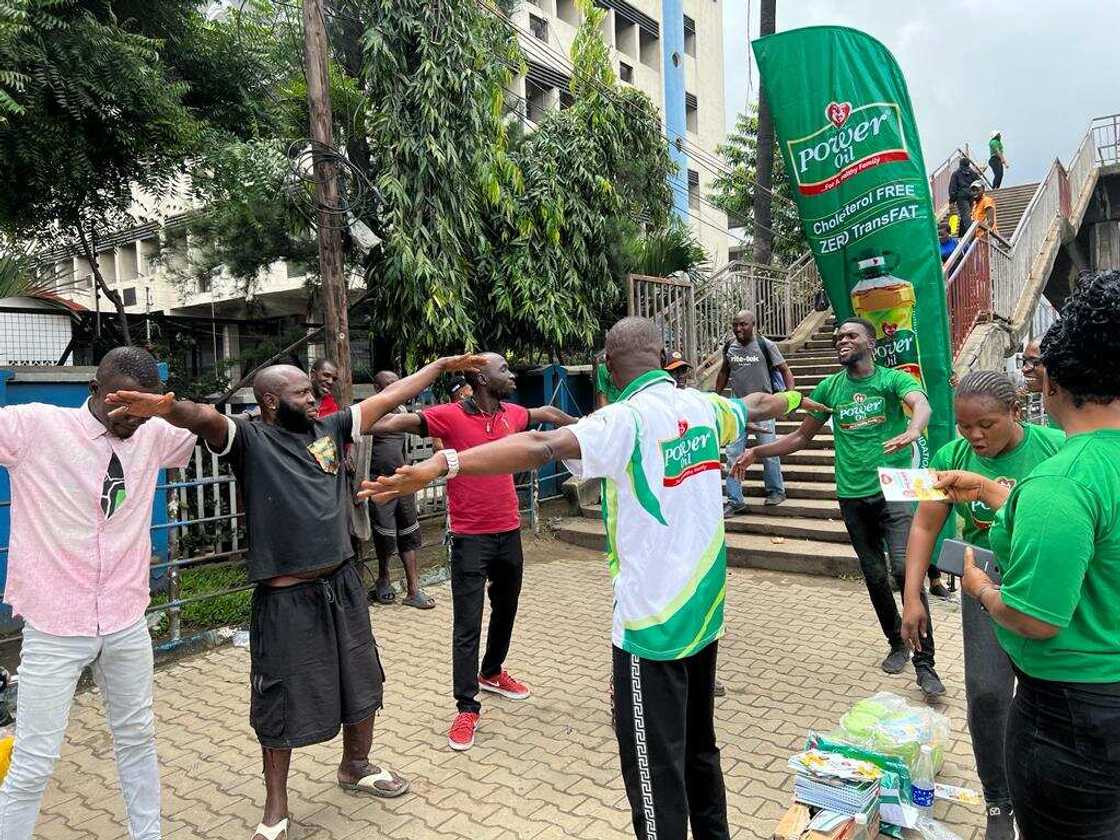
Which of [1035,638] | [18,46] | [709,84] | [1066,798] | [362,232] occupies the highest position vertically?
[709,84]

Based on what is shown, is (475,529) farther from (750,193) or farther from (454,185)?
(750,193)

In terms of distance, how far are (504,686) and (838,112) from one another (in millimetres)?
5286

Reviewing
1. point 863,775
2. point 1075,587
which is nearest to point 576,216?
point 863,775

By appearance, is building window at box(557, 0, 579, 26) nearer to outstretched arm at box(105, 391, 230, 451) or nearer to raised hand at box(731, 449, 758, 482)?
raised hand at box(731, 449, 758, 482)

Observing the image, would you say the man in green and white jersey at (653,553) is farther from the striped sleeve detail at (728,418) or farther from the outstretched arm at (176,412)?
the outstretched arm at (176,412)

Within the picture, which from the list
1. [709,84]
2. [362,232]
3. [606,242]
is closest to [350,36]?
[362,232]

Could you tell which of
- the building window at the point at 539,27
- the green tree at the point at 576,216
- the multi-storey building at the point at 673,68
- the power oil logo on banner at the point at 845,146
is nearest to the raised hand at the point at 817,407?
the power oil logo on banner at the point at 845,146

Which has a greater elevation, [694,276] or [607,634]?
[694,276]

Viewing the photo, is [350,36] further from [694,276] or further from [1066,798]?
[1066,798]

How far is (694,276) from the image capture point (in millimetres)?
12578

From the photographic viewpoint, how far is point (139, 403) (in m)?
2.57

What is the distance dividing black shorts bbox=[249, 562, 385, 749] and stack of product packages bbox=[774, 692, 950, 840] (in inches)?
70.9

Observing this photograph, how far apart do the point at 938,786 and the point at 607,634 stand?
292 centimetres

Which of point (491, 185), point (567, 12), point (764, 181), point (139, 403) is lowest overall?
point (139, 403)
